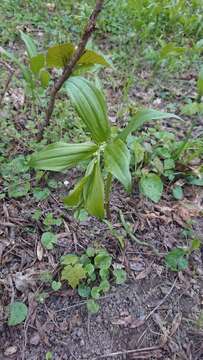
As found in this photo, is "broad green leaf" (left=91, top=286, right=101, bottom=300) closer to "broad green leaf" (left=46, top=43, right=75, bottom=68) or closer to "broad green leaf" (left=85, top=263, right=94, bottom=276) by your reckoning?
"broad green leaf" (left=85, top=263, right=94, bottom=276)

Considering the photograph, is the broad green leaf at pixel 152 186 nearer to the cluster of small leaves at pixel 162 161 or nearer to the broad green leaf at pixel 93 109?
the cluster of small leaves at pixel 162 161

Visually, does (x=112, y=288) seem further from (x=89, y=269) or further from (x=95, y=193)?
(x=95, y=193)

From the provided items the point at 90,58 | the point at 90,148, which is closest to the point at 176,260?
the point at 90,148

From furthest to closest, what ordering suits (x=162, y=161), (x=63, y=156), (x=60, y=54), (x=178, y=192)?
(x=162, y=161)
(x=178, y=192)
(x=60, y=54)
(x=63, y=156)

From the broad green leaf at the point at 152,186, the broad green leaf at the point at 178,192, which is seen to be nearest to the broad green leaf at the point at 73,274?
the broad green leaf at the point at 152,186

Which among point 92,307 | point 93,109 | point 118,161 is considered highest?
point 93,109
